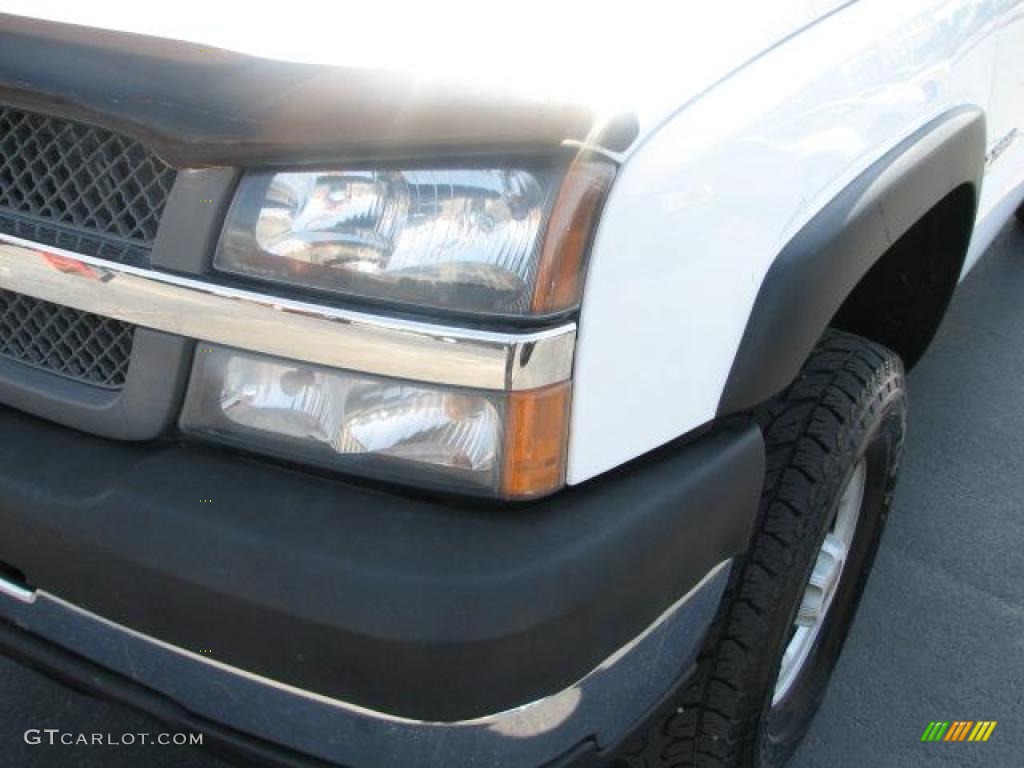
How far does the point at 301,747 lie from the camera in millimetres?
1454

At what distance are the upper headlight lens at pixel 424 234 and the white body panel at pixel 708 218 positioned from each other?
0.06 meters

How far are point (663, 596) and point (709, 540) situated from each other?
0.35ft

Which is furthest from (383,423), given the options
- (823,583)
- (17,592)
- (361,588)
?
(823,583)

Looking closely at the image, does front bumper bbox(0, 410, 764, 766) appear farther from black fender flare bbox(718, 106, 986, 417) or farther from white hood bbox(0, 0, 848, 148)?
white hood bbox(0, 0, 848, 148)

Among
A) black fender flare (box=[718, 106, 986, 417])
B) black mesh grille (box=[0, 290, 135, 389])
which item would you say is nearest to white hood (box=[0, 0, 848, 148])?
black fender flare (box=[718, 106, 986, 417])

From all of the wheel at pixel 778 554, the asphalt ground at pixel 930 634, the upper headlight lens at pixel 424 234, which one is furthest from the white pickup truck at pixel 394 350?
the asphalt ground at pixel 930 634

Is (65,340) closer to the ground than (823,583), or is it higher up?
higher up

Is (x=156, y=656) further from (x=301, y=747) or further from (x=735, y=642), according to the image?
(x=735, y=642)

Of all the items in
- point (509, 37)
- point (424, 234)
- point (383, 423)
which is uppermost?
point (509, 37)

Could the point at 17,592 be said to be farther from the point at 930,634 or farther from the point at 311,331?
the point at 930,634

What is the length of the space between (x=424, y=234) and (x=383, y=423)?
0.78 feet

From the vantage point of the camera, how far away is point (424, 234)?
137cm

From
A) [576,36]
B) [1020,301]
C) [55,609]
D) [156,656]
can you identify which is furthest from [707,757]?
[1020,301]

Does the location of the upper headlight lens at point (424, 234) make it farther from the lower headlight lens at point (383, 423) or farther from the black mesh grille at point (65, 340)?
the black mesh grille at point (65, 340)
